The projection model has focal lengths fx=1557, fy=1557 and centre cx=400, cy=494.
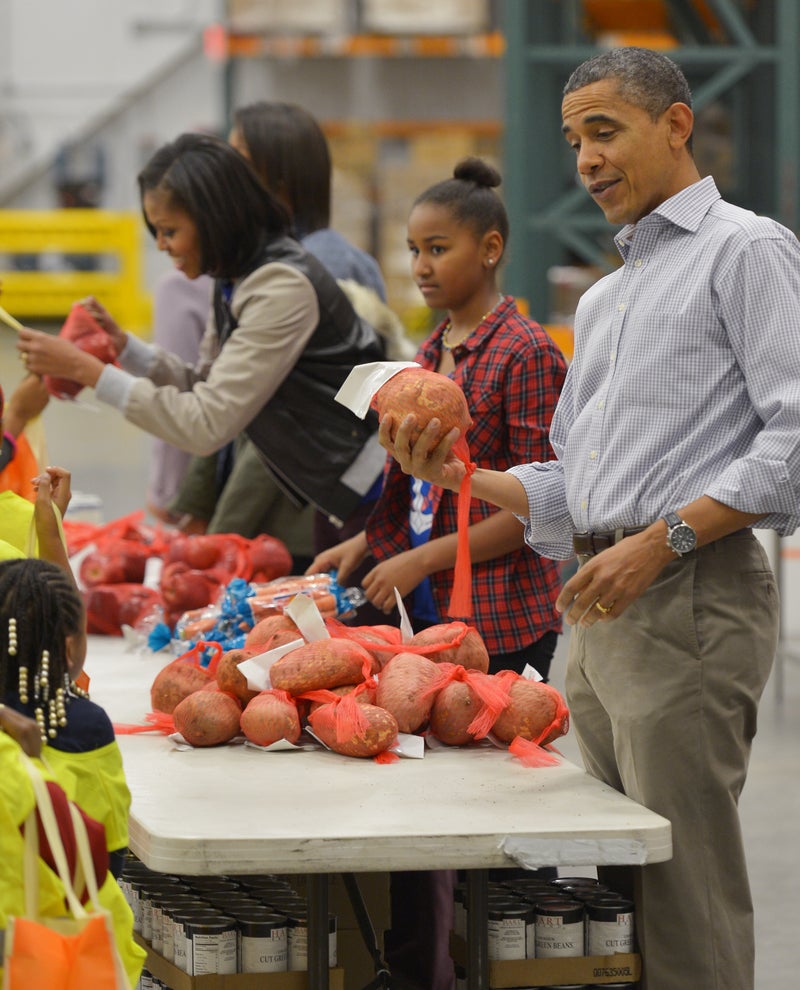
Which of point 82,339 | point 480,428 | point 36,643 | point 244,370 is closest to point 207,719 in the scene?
point 36,643

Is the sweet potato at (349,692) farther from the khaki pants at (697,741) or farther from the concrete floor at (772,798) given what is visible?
the concrete floor at (772,798)

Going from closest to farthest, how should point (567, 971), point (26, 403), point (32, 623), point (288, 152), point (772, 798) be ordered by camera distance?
1. point (32, 623)
2. point (567, 971)
3. point (26, 403)
4. point (288, 152)
5. point (772, 798)

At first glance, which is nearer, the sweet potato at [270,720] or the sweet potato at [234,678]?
the sweet potato at [270,720]

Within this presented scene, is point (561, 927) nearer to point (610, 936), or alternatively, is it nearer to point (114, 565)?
point (610, 936)

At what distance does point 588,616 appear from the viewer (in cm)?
236

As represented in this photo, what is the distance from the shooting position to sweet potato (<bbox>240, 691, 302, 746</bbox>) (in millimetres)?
2559

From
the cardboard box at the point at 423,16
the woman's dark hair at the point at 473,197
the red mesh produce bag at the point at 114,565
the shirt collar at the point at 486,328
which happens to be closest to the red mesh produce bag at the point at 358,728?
the shirt collar at the point at 486,328

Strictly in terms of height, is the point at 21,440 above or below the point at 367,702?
above

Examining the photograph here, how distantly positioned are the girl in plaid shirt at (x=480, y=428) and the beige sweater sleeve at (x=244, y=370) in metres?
0.41

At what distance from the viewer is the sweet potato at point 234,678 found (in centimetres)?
267

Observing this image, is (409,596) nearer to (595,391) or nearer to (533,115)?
(595,391)

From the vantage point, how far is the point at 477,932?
227 cm

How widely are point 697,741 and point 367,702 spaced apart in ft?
1.82

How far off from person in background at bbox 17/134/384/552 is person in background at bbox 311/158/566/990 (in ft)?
1.44
